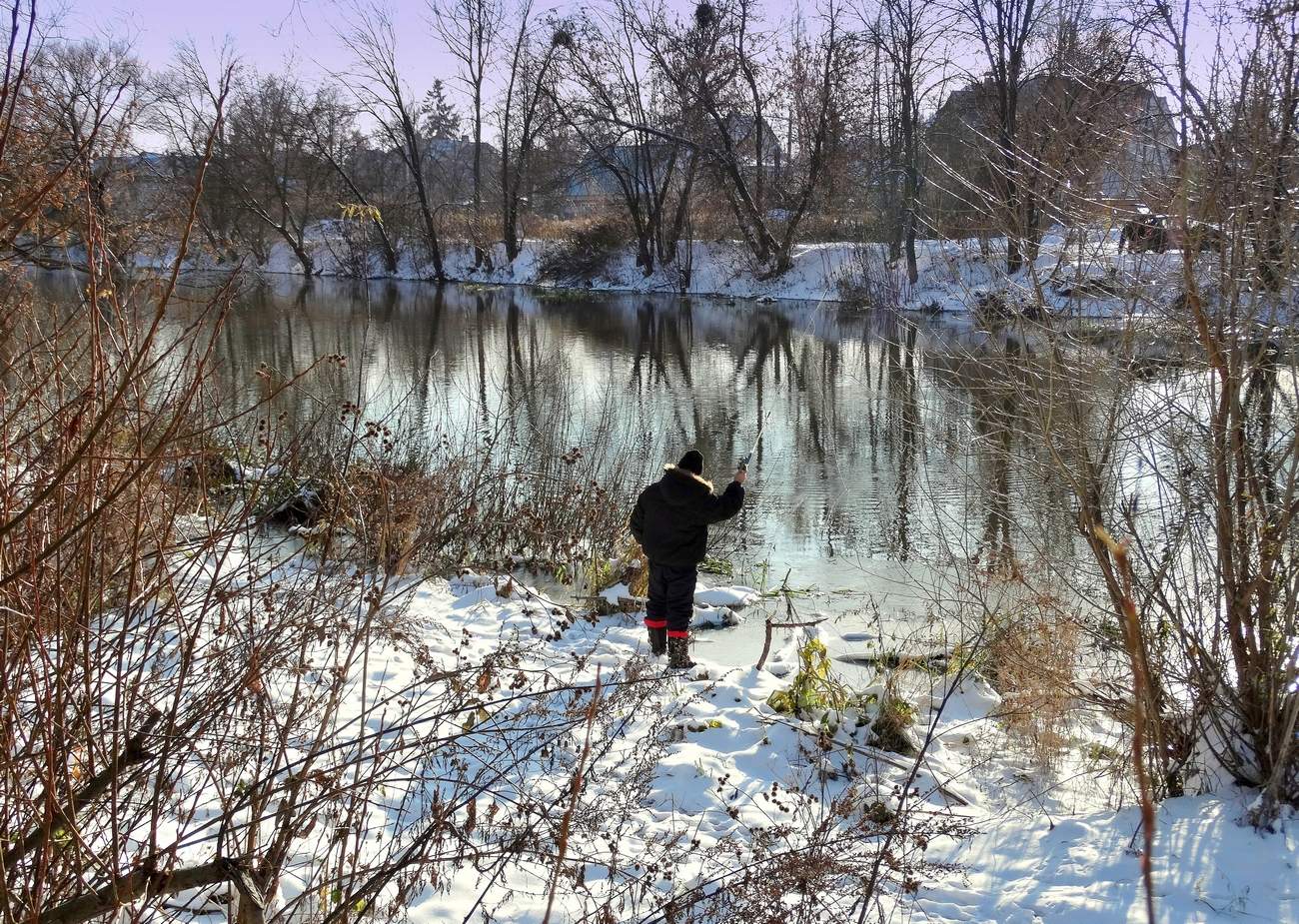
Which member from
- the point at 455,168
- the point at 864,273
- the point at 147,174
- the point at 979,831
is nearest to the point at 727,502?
the point at 979,831

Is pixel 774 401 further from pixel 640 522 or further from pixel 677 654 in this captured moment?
pixel 677 654

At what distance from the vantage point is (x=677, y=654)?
19.2ft

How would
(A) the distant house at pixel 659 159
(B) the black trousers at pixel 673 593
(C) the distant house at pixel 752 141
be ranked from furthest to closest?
(A) the distant house at pixel 659 159
(C) the distant house at pixel 752 141
(B) the black trousers at pixel 673 593

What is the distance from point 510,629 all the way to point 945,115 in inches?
859

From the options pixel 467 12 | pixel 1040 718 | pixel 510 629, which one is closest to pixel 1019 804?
pixel 1040 718

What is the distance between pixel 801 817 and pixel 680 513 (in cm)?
229

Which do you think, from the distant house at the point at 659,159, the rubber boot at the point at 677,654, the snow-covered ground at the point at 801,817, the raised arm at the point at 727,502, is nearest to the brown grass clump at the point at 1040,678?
the snow-covered ground at the point at 801,817

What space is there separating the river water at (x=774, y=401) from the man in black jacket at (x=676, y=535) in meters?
0.68

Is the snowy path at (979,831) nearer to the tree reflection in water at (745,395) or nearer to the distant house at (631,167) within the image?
the tree reflection in water at (745,395)

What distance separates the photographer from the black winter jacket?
5.95 meters

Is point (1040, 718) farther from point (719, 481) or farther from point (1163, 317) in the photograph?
point (719, 481)

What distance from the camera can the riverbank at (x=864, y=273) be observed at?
451 cm

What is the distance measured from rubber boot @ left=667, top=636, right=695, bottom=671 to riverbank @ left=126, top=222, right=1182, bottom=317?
2671 millimetres

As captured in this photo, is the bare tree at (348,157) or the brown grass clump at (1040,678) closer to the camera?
the brown grass clump at (1040,678)
